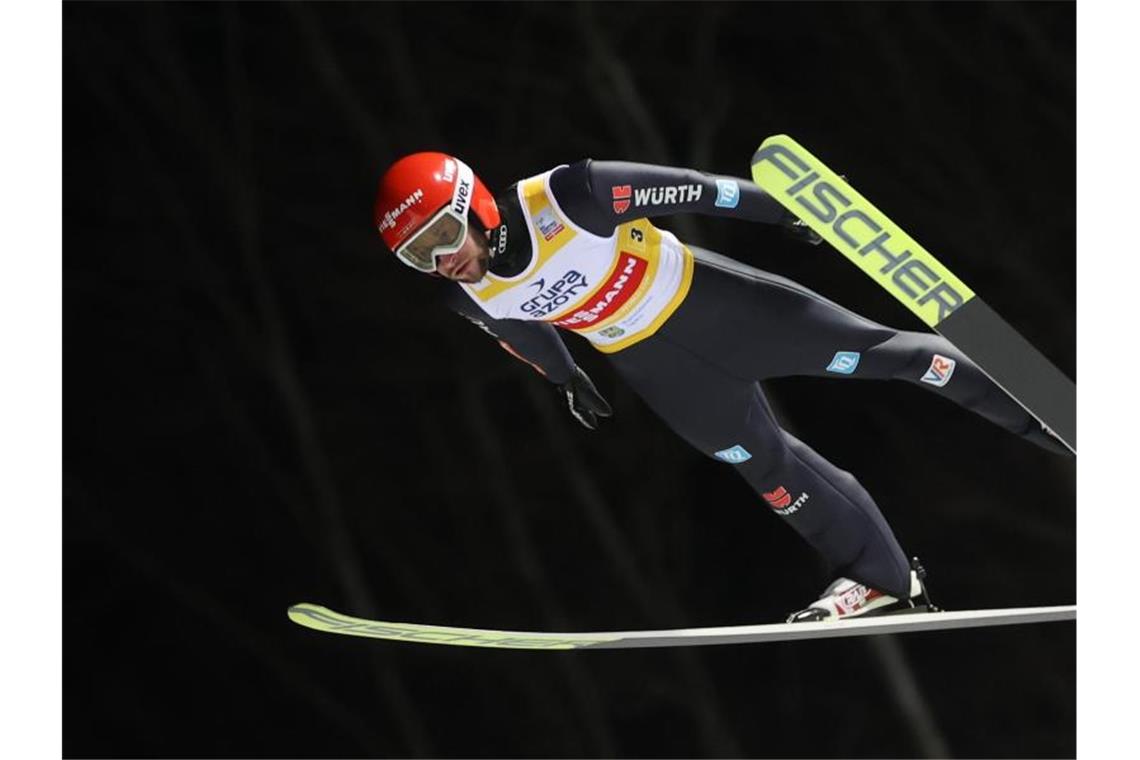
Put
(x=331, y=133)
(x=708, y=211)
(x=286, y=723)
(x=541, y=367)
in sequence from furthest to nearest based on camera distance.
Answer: (x=286, y=723)
(x=331, y=133)
(x=541, y=367)
(x=708, y=211)

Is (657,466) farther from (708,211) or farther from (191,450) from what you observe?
(708,211)

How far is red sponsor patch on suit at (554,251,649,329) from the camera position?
13.8ft

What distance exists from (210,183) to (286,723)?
2.17 metres

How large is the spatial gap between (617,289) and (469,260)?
399mm

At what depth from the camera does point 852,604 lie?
451cm

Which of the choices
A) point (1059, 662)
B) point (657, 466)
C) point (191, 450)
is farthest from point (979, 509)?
point (191, 450)

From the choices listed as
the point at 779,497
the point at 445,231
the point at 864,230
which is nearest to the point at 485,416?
the point at 779,497

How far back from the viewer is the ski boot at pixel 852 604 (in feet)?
14.8

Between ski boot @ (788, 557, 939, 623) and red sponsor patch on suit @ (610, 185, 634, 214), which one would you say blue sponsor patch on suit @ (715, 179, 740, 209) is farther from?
ski boot @ (788, 557, 939, 623)

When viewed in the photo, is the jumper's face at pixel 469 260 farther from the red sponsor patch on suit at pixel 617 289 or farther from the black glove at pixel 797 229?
the black glove at pixel 797 229

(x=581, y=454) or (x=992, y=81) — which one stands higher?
(x=992, y=81)

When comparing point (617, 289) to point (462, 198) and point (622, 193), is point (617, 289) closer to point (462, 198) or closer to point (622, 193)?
point (622, 193)

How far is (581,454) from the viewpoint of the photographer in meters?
6.50

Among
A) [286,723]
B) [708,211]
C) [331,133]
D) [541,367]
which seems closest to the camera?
[708,211]
